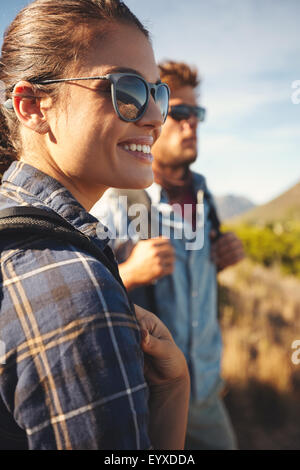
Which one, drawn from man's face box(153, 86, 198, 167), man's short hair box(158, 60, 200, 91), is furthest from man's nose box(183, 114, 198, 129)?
man's short hair box(158, 60, 200, 91)

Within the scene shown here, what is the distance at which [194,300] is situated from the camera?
2.21 metres

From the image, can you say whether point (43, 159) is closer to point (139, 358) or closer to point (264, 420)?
point (139, 358)

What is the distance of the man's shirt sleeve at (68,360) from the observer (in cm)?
65

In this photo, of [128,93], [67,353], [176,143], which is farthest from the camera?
[176,143]

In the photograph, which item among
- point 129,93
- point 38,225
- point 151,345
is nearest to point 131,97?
point 129,93

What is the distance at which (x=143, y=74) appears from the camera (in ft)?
3.16

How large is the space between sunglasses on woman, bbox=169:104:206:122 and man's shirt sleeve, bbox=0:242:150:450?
1830mm

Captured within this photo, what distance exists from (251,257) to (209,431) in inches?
376

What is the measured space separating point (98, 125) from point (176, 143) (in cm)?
152

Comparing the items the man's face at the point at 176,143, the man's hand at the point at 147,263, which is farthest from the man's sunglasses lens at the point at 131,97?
the man's face at the point at 176,143

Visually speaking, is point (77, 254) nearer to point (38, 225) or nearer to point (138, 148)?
point (38, 225)

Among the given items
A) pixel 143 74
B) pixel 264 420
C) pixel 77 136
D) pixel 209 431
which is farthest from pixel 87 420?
Result: pixel 264 420

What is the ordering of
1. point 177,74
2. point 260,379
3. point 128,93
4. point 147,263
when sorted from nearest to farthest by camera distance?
point 128,93
point 147,263
point 177,74
point 260,379

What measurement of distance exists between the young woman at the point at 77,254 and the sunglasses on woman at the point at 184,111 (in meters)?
1.22
